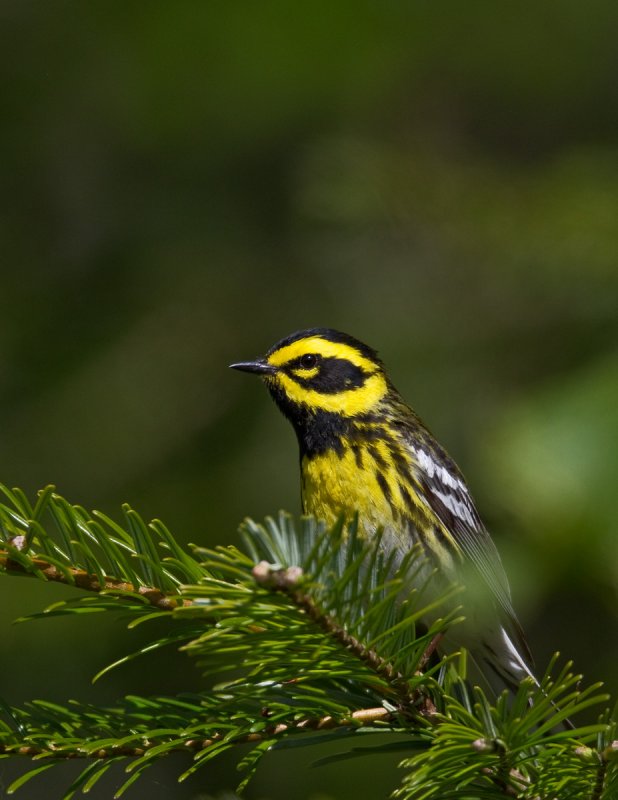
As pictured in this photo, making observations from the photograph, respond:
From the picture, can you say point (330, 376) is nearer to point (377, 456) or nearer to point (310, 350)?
point (310, 350)

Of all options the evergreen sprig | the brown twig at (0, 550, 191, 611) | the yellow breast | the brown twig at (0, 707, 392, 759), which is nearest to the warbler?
the yellow breast

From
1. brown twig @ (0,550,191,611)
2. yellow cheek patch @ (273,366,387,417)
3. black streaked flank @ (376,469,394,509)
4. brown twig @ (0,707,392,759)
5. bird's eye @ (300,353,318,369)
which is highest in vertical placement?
brown twig @ (0,550,191,611)

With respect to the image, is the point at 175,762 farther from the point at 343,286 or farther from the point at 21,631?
the point at 343,286

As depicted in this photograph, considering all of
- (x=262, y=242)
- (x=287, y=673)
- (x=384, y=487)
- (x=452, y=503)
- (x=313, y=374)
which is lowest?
(x=452, y=503)

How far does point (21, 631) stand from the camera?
4105 mm

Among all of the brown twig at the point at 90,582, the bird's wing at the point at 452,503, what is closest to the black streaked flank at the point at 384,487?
the bird's wing at the point at 452,503

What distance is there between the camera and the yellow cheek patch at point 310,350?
370 cm

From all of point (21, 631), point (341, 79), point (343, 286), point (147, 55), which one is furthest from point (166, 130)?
point (21, 631)

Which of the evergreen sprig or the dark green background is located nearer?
the evergreen sprig

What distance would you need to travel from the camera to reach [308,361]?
371 cm

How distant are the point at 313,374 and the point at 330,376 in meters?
0.06

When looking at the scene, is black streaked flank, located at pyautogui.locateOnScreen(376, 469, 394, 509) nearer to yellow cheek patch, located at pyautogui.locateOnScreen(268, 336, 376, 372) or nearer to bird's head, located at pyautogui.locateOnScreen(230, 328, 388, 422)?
bird's head, located at pyautogui.locateOnScreen(230, 328, 388, 422)

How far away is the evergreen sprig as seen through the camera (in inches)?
59.3

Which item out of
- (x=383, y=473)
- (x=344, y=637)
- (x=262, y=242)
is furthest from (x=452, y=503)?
(x=262, y=242)
